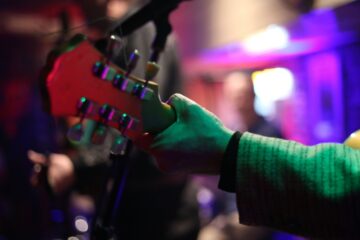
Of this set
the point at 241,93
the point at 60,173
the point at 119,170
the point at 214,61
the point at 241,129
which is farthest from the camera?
the point at 214,61

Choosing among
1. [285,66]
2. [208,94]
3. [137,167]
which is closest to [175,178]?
[137,167]

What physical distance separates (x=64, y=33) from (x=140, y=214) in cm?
46

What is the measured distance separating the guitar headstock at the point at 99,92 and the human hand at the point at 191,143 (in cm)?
2

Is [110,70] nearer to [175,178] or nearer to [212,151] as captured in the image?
[212,151]

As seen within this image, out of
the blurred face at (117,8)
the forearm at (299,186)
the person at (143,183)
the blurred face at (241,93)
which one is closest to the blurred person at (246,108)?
the blurred face at (241,93)

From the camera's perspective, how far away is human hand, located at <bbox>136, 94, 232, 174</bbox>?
0.54m

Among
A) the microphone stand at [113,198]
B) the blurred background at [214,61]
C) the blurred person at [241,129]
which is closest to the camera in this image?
the microphone stand at [113,198]

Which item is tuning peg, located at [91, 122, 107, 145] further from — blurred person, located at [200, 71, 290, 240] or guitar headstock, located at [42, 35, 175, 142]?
blurred person, located at [200, 71, 290, 240]

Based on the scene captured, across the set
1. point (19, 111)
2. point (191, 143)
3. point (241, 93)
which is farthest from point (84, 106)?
point (241, 93)

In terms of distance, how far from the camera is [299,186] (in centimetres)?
52

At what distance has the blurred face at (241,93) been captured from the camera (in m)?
2.19

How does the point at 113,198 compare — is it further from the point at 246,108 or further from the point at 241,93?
the point at 241,93

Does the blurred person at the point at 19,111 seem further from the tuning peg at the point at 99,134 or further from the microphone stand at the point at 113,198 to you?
the tuning peg at the point at 99,134

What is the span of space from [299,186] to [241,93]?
177 centimetres
